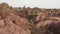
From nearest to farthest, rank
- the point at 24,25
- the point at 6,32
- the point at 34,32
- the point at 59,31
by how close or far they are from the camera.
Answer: the point at 6,32, the point at 59,31, the point at 24,25, the point at 34,32

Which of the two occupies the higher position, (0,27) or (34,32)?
(0,27)

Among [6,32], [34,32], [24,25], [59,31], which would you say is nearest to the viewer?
[6,32]

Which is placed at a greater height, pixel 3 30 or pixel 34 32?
pixel 3 30

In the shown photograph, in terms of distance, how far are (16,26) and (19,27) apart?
26 cm

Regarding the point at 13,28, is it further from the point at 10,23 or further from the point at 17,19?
the point at 17,19

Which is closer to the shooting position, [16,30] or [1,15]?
[16,30]

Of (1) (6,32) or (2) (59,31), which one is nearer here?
(1) (6,32)

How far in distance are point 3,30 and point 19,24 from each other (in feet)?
8.49

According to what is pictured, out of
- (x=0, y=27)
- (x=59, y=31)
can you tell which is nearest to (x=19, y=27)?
(x=0, y=27)

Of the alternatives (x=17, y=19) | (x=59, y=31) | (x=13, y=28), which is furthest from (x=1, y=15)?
(x=59, y=31)

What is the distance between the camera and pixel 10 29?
20.2 metres

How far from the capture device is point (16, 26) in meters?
21.1

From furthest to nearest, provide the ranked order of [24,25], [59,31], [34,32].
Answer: [34,32]
[24,25]
[59,31]

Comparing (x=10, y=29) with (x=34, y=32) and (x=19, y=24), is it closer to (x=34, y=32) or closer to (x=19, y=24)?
(x=19, y=24)
